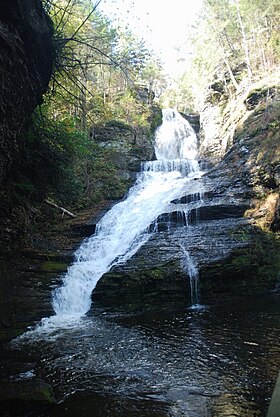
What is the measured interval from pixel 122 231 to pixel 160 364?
8596 mm

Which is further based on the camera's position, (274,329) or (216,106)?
(216,106)

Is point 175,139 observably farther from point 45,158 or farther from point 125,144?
point 45,158

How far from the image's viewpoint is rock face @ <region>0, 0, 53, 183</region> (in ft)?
18.3

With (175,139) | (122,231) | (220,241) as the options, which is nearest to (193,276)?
(220,241)

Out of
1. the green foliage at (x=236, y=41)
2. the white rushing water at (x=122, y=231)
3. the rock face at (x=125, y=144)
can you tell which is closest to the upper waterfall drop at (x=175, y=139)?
the rock face at (x=125, y=144)

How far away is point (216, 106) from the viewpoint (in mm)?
26125

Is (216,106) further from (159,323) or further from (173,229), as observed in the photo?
(159,323)

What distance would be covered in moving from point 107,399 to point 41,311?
208 inches

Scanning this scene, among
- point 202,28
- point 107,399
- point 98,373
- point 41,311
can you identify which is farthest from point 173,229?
point 202,28

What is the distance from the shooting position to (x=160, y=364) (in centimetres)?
599

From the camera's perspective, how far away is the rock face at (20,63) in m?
5.59

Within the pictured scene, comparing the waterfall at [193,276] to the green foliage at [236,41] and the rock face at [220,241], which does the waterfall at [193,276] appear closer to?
the rock face at [220,241]

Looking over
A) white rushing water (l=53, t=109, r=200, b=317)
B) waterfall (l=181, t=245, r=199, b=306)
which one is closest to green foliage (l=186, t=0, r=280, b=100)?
white rushing water (l=53, t=109, r=200, b=317)

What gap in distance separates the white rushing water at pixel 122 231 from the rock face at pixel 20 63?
17.2 ft
